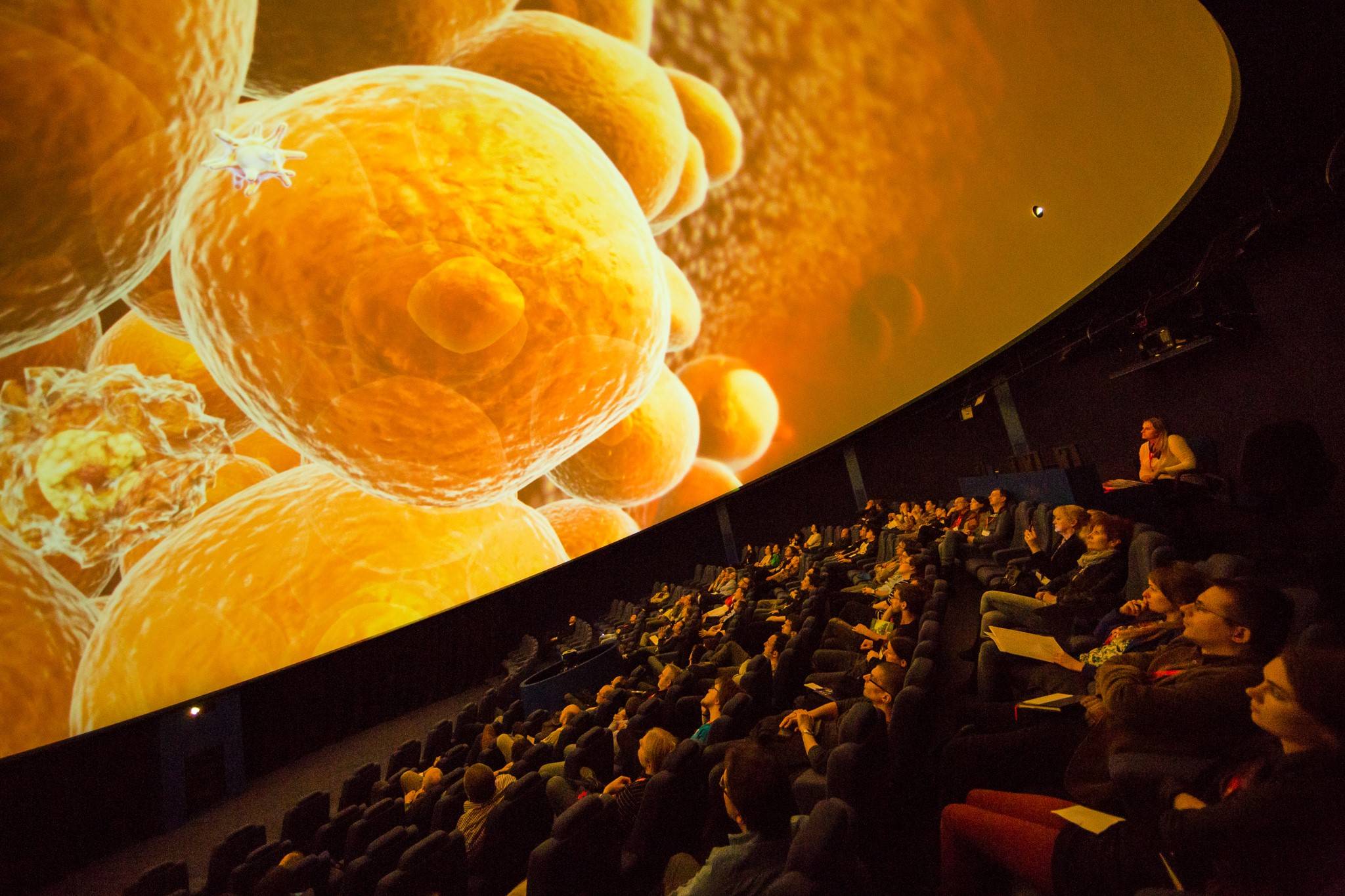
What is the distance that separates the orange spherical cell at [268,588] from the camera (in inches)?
67.4

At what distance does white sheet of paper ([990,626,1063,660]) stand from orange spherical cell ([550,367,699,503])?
1743 millimetres

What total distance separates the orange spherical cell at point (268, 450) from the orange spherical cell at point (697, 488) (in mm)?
1760

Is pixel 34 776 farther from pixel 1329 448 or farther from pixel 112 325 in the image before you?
pixel 1329 448

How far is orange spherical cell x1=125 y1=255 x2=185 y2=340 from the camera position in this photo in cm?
160

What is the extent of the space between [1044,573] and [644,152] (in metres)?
3.36

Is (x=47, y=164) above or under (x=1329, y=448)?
above

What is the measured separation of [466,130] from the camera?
1771 mm

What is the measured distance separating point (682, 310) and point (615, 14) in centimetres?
125

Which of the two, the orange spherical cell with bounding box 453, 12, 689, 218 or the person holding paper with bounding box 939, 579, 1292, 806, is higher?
the orange spherical cell with bounding box 453, 12, 689, 218

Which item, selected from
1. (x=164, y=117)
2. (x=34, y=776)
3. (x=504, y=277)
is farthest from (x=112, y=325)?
(x=34, y=776)

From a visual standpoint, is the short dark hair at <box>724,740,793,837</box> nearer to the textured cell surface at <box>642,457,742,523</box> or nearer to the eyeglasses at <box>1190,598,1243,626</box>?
the eyeglasses at <box>1190,598,1243,626</box>

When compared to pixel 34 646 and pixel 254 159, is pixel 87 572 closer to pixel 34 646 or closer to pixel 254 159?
pixel 34 646

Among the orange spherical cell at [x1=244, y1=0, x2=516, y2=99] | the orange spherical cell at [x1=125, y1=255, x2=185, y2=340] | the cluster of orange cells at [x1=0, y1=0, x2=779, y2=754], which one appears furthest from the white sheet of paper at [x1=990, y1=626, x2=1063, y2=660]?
the orange spherical cell at [x1=125, y1=255, x2=185, y2=340]

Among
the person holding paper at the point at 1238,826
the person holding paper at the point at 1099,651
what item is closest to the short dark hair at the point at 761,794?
the person holding paper at the point at 1238,826
